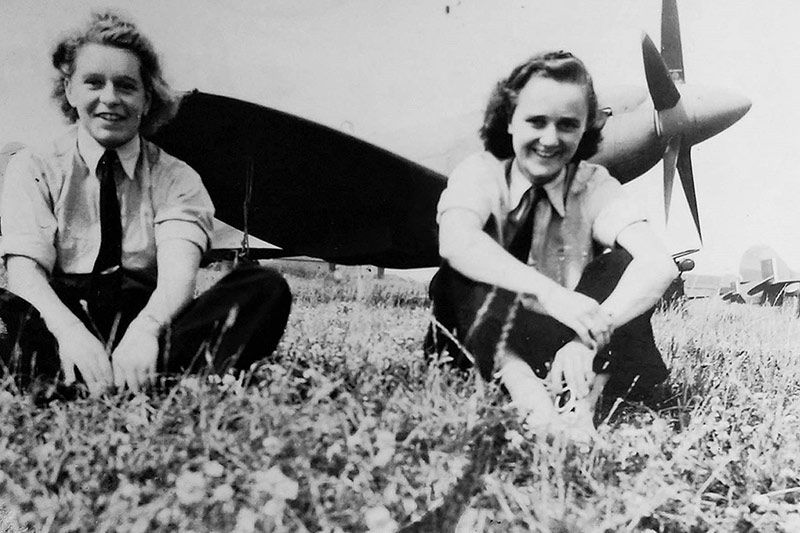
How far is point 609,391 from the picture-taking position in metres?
2.38

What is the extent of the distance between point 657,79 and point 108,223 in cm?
205

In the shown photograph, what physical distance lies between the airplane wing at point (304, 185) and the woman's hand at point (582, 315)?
17.1 inches

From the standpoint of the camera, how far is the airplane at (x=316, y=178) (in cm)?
246

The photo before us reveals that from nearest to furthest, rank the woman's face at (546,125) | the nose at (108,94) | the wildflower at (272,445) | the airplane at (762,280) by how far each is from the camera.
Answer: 1. the wildflower at (272,445)
2. the nose at (108,94)
3. the woman's face at (546,125)
4. the airplane at (762,280)

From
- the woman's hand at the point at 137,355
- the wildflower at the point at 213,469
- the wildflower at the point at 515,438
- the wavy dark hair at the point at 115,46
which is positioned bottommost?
the wildflower at the point at 213,469

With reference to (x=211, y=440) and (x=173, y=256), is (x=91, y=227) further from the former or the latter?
(x=211, y=440)

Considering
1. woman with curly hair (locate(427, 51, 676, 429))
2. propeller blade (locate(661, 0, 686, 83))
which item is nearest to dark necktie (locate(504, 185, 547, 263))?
woman with curly hair (locate(427, 51, 676, 429))

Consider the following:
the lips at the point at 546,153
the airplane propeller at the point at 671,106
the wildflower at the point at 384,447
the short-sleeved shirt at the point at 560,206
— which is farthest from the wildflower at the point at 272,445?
the airplane propeller at the point at 671,106

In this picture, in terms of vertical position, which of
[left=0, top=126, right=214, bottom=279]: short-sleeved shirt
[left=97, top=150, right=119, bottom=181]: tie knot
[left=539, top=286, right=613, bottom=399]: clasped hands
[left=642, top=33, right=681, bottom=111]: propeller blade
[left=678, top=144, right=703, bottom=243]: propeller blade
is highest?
[left=642, top=33, right=681, bottom=111]: propeller blade

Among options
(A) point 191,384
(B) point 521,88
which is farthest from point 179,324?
(B) point 521,88

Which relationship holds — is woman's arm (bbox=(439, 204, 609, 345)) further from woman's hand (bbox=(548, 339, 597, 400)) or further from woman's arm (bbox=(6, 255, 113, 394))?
woman's arm (bbox=(6, 255, 113, 394))

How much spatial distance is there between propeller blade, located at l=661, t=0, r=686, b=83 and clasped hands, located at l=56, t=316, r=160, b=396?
6.94 ft

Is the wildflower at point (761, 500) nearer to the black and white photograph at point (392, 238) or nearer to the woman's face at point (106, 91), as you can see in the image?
the black and white photograph at point (392, 238)

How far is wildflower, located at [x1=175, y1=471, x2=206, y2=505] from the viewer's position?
69.6 inches
